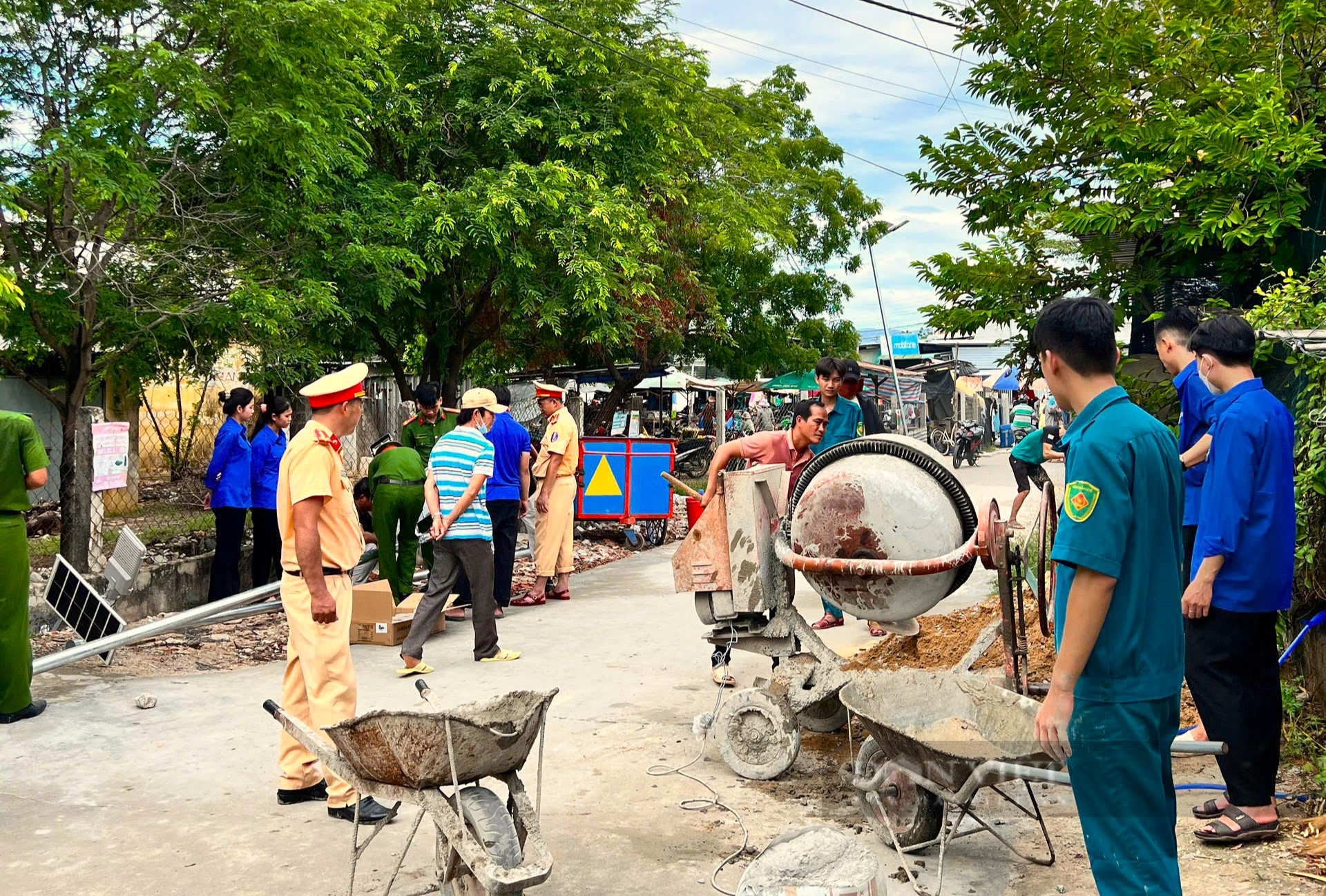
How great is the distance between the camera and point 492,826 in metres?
3.63

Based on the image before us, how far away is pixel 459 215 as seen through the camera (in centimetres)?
1187

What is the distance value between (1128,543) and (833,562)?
224cm

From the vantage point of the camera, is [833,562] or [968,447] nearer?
[833,562]

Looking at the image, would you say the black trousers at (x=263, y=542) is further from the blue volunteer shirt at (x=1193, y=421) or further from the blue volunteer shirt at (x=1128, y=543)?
the blue volunteer shirt at (x=1128, y=543)

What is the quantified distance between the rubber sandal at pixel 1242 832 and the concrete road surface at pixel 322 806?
0.75 m

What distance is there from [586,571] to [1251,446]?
8.52m

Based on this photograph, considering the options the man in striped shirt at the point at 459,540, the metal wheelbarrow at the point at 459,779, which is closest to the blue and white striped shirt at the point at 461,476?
the man in striped shirt at the point at 459,540

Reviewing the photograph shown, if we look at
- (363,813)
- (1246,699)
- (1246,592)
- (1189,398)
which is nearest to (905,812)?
→ (1246,699)

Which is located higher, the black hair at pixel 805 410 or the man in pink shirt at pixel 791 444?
the black hair at pixel 805 410

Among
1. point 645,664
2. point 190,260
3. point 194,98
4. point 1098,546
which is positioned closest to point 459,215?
point 190,260

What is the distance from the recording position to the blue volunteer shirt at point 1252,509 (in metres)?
4.18

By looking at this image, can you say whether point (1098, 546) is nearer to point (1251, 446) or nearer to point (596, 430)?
point (1251, 446)

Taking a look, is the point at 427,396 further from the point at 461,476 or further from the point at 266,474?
the point at 461,476

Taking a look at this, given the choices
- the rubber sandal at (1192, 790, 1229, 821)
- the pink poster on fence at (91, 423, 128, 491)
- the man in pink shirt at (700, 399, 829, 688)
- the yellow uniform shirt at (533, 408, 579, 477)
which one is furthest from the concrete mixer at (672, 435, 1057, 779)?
the pink poster on fence at (91, 423, 128, 491)
